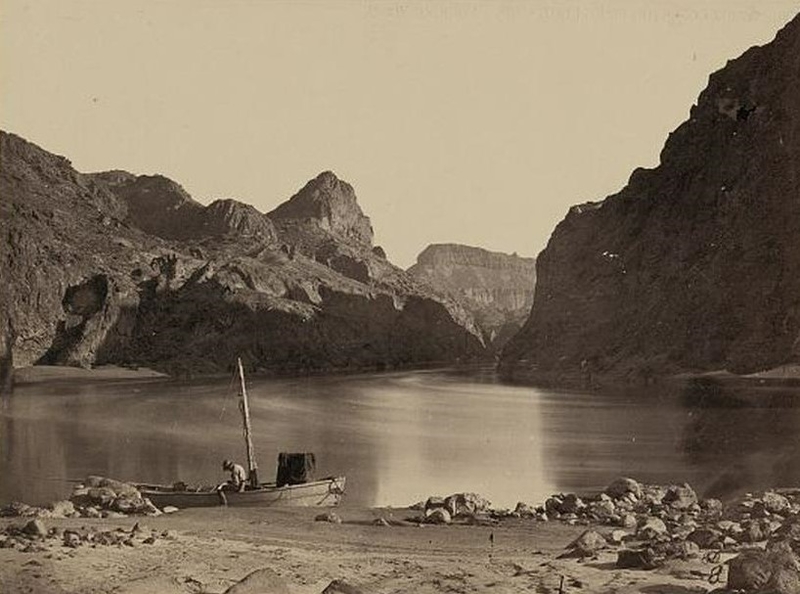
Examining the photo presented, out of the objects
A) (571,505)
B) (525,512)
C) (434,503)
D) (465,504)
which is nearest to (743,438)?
(571,505)

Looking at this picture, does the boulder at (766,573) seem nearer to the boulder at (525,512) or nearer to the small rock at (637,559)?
the small rock at (637,559)

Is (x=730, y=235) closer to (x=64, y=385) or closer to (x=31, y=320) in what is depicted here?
(x=64, y=385)

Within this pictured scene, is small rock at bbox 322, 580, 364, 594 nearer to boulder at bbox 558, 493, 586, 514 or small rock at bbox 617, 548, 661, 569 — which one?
small rock at bbox 617, 548, 661, 569

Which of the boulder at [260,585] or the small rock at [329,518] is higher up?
the boulder at [260,585]

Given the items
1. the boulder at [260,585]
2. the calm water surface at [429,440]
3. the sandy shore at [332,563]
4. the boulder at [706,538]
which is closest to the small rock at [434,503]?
the sandy shore at [332,563]

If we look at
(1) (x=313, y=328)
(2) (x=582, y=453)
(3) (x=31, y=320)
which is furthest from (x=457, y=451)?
(1) (x=313, y=328)
